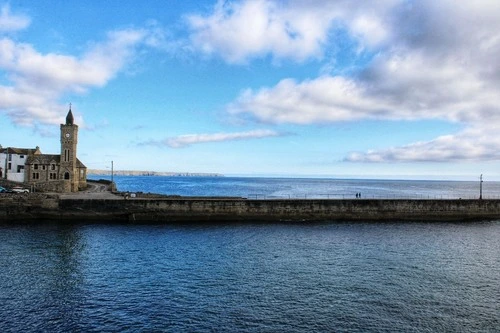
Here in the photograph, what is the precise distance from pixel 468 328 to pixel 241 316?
38.4 ft

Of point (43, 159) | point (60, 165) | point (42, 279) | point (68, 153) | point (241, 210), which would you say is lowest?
point (42, 279)

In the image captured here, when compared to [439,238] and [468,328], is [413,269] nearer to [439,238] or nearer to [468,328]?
[468,328]

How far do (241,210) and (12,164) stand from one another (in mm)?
48960

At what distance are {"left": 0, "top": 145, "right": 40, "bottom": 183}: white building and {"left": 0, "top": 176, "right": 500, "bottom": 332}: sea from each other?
32.0 m

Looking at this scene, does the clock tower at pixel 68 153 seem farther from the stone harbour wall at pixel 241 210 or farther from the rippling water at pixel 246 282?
the rippling water at pixel 246 282

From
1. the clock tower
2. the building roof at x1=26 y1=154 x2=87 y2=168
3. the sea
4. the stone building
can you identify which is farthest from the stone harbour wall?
the building roof at x1=26 y1=154 x2=87 y2=168

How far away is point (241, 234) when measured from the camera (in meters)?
43.7

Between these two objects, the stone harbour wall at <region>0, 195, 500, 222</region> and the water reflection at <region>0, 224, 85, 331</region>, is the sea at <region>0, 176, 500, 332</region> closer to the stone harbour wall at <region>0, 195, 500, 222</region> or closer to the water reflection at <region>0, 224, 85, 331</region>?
the water reflection at <region>0, 224, 85, 331</region>

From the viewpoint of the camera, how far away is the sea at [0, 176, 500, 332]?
759 inches

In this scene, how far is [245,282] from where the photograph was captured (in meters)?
25.2

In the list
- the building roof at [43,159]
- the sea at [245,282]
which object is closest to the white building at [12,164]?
the building roof at [43,159]

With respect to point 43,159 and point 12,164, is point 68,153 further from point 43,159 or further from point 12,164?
point 12,164

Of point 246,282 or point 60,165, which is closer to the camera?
point 246,282

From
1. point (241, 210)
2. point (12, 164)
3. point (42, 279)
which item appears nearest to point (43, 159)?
point (12, 164)
